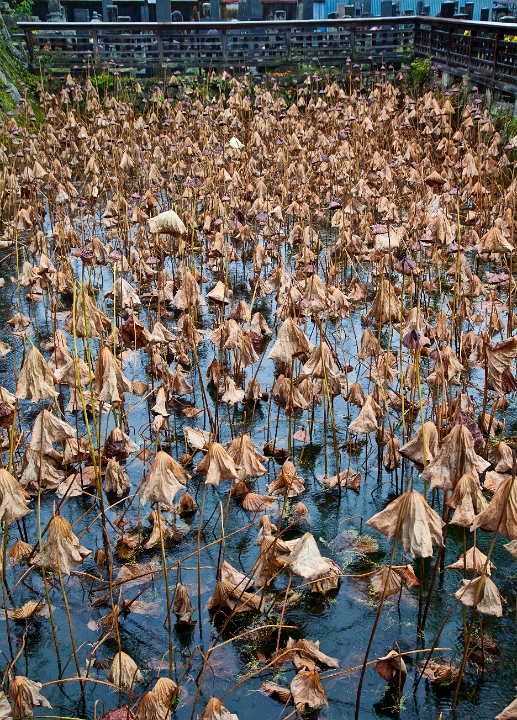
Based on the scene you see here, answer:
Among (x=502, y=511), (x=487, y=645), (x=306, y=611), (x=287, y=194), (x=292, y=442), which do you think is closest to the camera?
(x=502, y=511)

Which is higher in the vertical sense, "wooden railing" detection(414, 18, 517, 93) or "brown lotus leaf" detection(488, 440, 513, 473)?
"wooden railing" detection(414, 18, 517, 93)

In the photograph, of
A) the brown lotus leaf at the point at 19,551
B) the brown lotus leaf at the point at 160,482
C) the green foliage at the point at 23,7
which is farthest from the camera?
the green foliage at the point at 23,7

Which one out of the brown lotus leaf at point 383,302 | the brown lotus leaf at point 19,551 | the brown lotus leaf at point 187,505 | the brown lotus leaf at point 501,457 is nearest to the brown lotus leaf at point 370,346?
the brown lotus leaf at point 383,302

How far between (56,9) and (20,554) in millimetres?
17597

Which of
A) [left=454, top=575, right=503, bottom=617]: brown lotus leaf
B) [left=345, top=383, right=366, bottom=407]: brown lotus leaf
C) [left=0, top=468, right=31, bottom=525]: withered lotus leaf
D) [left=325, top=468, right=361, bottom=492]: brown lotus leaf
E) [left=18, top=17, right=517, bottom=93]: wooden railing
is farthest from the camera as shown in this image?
[left=18, top=17, right=517, bottom=93]: wooden railing

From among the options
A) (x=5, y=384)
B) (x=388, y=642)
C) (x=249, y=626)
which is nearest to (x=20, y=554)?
(x=249, y=626)

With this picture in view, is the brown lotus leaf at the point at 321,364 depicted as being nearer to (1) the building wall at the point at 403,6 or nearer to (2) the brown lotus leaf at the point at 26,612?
(2) the brown lotus leaf at the point at 26,612

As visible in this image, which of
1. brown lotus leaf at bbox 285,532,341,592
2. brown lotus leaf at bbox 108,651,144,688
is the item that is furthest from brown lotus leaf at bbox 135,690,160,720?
brown lotus leaf at bbox 285,532,341,592

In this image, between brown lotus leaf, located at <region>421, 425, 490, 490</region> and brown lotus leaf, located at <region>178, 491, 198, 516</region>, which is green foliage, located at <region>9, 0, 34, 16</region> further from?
brown lotus leaf, located at <region>421, 425, 490, 490</region>

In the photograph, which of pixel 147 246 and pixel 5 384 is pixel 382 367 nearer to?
pixel 5 384

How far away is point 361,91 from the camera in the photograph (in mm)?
11031

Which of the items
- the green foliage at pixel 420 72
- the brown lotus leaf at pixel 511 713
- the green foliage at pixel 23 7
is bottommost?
the brown lotus leaf at pixel 511 713

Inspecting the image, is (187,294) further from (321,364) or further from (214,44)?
(214,44)

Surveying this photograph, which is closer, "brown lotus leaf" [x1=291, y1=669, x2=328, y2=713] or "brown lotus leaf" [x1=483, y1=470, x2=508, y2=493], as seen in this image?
"brown lotus leaf" [x1=291, y1=669, x2=328, y2=713]
